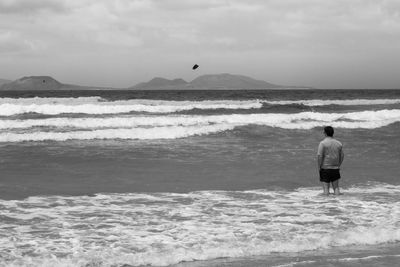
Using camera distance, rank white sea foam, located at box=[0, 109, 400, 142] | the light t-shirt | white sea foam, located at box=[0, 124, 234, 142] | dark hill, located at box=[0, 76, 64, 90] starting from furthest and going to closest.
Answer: dark hill, located at box=[0, 76, 64, 90] → white sea foam, located at box=[0, 109, 400, 142] → white sea foam, located at box=[0, 124, 234, 142] → the light t-shirt

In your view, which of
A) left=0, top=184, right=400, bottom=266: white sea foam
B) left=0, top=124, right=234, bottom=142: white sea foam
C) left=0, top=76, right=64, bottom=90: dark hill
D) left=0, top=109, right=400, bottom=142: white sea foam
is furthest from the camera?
left=0, top=76, right=64, bottom=90: dark hill

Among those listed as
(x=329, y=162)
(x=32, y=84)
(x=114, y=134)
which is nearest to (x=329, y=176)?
(x=329, y=162)

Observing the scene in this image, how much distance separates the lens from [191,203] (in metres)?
8.77

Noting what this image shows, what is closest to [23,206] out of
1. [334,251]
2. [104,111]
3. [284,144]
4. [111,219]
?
[111,219]

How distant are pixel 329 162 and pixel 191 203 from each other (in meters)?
2.81

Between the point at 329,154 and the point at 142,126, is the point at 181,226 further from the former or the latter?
the point at 142,126

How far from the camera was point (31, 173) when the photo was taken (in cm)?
1180

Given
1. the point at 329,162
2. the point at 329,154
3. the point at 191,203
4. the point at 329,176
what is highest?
the point at 329,154

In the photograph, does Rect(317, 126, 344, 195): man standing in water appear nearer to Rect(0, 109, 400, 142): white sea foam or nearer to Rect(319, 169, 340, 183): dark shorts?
Rect(319, 169, 340, 183): dark shorts

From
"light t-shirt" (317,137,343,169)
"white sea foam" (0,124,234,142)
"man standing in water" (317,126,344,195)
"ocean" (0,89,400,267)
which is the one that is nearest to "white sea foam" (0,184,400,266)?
"ocean" (0,89,400,267)

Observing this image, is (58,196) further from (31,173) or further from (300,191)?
(300,191)

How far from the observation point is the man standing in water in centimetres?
981

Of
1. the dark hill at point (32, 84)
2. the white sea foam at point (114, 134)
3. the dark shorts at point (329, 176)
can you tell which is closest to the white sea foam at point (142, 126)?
the white sea foam at point (114, 134)

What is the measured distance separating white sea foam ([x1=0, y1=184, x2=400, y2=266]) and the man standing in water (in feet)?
1.10
